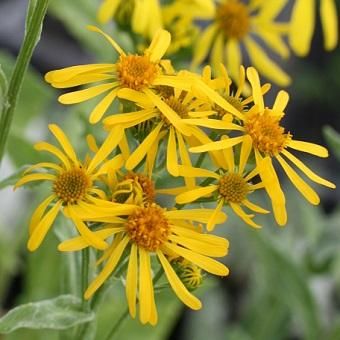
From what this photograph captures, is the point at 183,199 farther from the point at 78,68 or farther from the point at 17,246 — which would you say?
the point at 17,246

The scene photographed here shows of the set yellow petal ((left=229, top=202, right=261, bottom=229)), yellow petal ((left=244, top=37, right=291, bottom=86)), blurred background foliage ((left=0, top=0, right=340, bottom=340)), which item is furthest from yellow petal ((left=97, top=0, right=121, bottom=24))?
yellow petal ((left=229, top=202, right=261, bottom=229))

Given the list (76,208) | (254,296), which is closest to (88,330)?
(76,208)

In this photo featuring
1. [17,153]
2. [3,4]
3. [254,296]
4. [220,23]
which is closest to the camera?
[17,153]

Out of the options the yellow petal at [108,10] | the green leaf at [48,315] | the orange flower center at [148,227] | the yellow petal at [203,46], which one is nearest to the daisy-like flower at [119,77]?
the orange flower center at [148,227]

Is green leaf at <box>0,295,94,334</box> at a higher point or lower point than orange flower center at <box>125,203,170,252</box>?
lower

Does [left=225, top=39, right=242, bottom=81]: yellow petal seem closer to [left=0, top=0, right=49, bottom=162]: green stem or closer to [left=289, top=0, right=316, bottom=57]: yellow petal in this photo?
[left=289, top=0, right=316, bottom=57]: yellow petal

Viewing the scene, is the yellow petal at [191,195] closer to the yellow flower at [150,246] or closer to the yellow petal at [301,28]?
the yellow flower at [150,246]
